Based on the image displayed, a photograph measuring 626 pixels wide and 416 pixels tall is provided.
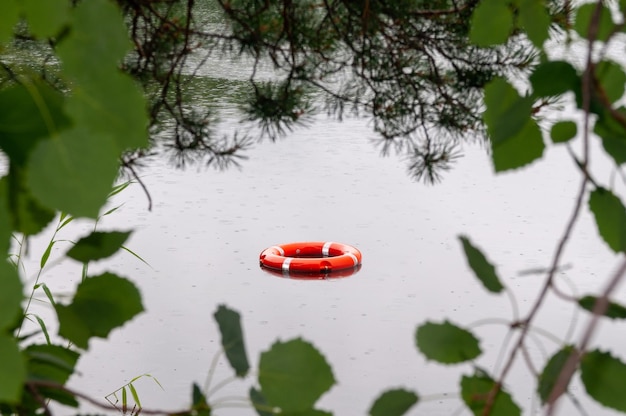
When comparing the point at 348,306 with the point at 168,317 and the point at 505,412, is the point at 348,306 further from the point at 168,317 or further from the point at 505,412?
the point at 505,412

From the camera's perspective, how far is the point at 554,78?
22 cm

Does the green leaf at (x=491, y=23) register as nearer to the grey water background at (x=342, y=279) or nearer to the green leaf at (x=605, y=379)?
the green leaf at (x=605, y=379)

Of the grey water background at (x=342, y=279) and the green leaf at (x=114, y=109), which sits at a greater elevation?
the green leaf at (x=114, y=109)

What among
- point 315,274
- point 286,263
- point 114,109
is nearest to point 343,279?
point 315,274

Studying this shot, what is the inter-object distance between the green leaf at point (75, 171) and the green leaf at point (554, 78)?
0.37 feet

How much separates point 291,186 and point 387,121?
3654 mm

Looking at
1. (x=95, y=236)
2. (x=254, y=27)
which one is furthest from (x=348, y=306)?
(x=95, y=236)

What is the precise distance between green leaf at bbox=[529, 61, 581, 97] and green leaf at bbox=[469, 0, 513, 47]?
4 cm

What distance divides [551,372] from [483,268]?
0.03m

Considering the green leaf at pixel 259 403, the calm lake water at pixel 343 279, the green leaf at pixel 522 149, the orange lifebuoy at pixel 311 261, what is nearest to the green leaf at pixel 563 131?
the green leaf at pixel 522 149

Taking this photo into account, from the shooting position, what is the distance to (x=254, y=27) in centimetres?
157

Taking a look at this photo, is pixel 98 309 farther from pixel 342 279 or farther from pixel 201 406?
pixel 342 279

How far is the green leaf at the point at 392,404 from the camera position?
222 millimetres

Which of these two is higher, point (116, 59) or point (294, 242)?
point (116, 59)
